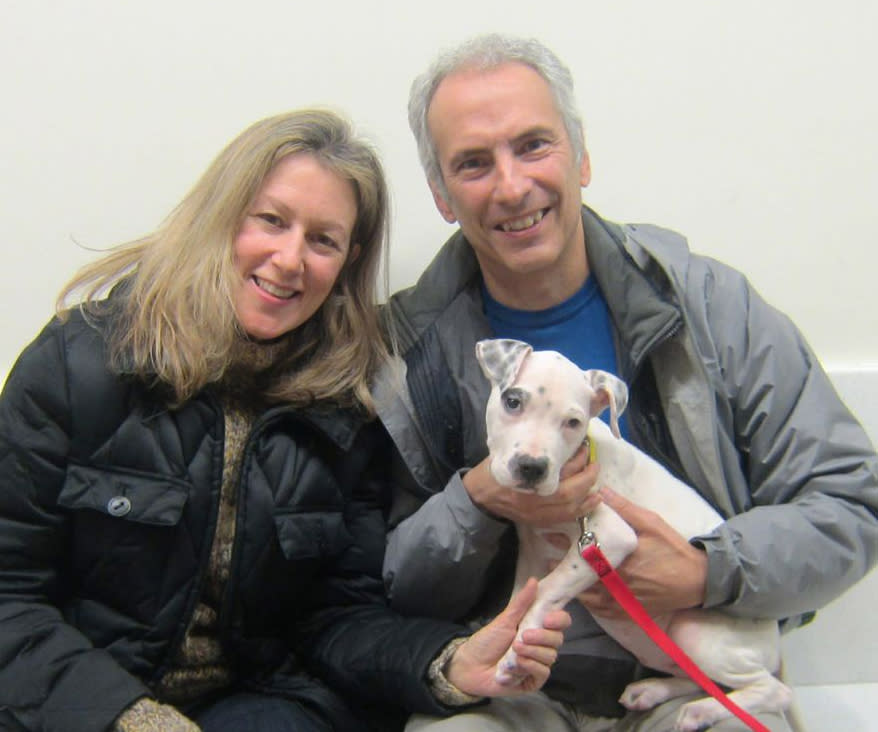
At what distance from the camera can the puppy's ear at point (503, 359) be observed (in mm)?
1590

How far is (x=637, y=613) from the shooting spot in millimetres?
1553

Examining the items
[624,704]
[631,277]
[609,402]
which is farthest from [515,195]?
[624,704]

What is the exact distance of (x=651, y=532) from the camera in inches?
64.5

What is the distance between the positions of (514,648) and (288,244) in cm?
90

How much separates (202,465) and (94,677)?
0.42 metres

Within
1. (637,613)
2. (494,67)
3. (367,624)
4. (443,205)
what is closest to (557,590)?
(637,613)

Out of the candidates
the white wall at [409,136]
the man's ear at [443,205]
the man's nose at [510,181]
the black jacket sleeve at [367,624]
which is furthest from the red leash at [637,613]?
the white wall at [409,136]

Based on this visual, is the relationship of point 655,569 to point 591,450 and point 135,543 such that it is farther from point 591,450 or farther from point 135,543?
point 135,543

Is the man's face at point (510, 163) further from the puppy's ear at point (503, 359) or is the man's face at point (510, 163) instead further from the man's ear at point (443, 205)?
the puppy's ear at point (503, 359)

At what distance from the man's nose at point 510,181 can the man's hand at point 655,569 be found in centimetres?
62

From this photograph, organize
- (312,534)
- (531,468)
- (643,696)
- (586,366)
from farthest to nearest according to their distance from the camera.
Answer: (586,366) < (312,534) < (643,696) < (531,468)

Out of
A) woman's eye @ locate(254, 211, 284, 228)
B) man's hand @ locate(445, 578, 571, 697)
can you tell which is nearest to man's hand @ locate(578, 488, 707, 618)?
man's hand @ locate(445, 578, 571, 697)

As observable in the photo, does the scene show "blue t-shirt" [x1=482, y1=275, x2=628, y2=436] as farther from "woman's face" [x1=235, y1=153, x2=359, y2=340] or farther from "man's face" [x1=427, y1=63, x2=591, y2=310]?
"woman's face" [x1=235, y1=153, x2=359, y2=340]

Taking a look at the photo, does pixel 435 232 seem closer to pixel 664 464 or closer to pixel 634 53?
pixel 634 53
